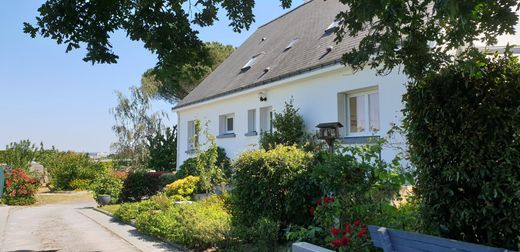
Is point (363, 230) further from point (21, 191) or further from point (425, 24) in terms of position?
point (21, 191)

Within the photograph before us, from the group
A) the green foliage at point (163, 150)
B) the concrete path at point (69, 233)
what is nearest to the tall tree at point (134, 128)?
the green foliage at point (163, 150)

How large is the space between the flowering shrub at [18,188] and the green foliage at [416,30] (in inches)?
632

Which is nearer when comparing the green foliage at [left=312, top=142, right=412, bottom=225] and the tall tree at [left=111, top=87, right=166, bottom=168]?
the green foliage at [left=312, top=142, right=412, bottom=225]

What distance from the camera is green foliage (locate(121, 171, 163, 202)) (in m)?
14.5

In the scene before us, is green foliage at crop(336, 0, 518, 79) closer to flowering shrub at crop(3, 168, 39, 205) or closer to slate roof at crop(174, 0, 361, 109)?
slate roof at crop(174, 0, 361, 109)

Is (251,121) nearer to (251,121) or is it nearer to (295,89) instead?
(251,121)

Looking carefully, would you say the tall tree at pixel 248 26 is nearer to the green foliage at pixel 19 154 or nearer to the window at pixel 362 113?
the window at pixel 362 113

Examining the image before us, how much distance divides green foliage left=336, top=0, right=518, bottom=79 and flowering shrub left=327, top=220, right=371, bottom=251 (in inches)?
73.7

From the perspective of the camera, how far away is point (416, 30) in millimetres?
3963

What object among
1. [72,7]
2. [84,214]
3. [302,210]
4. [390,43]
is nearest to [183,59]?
[72,7]

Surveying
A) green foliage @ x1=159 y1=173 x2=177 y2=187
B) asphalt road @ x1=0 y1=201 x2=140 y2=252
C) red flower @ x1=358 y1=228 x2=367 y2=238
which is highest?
green foliage @ x1=159 y1=173 x2=177 y2=187

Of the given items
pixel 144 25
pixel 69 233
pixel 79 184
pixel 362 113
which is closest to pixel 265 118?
pixel 362 113

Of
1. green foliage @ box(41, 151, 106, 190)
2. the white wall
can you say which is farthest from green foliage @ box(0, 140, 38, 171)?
the white wall

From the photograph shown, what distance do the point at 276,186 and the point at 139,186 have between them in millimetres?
9083
